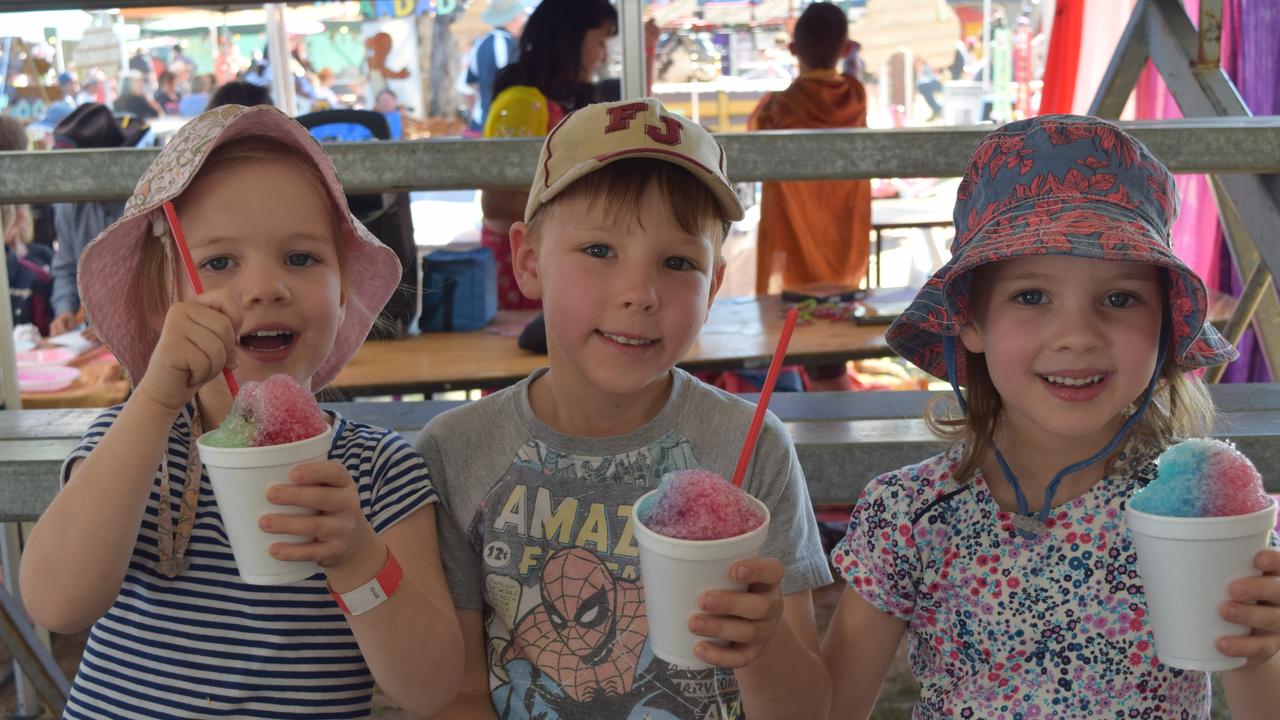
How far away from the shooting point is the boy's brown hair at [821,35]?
17.5 ft

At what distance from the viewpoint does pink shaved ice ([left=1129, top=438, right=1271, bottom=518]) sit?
1.11 m

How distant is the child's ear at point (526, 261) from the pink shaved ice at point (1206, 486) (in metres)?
0.82

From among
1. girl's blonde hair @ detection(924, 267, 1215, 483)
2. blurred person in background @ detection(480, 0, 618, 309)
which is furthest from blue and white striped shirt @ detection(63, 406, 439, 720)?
blurred person in background @ detection(480, 0, 618, 309)

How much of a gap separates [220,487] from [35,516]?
3.02ft

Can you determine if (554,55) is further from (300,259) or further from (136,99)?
(136,99)

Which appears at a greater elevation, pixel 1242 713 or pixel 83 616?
pixel 83 616

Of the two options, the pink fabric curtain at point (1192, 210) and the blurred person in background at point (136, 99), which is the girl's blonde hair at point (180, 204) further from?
the blurred person in background at point (136, 99)

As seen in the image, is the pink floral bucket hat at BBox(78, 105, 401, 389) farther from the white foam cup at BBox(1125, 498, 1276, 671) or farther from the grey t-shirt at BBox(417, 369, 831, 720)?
the white foam cup at BBox(1125, 498, 1276, 671)

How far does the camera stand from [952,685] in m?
1.48

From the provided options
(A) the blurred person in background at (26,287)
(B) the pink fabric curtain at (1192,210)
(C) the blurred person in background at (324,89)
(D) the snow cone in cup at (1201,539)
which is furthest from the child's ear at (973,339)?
(C) the blurred person in background at (324,89)

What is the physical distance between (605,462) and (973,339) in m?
0.52

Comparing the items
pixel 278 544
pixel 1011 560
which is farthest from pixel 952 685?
pixel 278 544

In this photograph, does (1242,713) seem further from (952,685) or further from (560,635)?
(560,635)

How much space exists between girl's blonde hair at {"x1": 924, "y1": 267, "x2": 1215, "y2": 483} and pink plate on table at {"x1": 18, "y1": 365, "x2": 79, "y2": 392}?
3.05 meters
